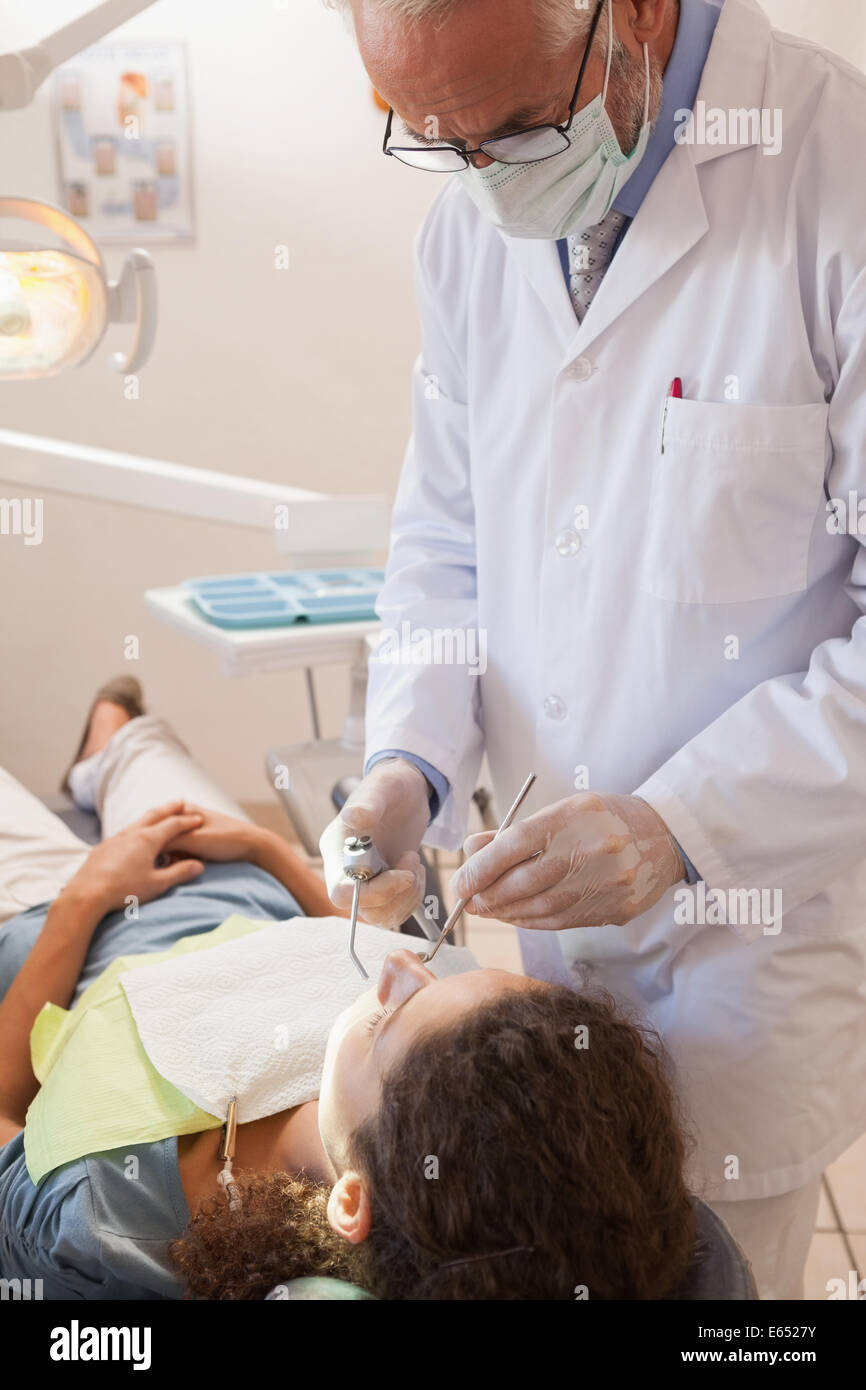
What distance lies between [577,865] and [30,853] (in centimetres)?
132

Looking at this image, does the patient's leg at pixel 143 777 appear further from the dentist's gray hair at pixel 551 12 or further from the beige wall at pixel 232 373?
the dentist's gray hair at pixel 551 12

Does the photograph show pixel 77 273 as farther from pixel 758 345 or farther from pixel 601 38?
pixel 758 345

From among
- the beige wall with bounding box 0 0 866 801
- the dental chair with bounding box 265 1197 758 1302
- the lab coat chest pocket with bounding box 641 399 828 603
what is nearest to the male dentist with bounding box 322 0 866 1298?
the lab coat chest pocket with bounding box 641 399 828 603

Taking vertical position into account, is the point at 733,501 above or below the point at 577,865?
above

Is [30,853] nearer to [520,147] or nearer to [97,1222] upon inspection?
[97,1222]

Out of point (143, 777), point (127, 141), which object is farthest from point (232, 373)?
point (143, 777)

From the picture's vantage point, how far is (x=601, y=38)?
3.23 feet

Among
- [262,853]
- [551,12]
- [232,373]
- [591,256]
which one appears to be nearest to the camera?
[551,12]

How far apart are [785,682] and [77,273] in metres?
0.85

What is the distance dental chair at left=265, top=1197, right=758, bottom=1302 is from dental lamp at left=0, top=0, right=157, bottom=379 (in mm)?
956

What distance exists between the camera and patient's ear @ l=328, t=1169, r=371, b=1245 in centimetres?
107

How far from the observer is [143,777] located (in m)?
2.24
